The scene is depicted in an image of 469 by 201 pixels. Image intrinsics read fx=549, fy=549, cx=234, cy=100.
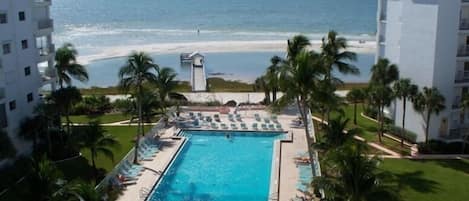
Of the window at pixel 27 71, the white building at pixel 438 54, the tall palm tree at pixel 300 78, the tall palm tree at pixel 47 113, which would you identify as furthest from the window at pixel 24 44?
the white building at pixel 438 54

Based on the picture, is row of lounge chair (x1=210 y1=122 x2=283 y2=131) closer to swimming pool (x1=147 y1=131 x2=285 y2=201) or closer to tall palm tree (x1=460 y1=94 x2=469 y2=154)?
swimming pool (x1=147 y1=131 x2=285 y2=201)

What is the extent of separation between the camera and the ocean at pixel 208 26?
79938 millimetres

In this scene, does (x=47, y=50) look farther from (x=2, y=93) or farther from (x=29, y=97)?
(x=2, y=93)

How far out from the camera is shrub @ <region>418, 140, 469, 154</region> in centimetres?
3575

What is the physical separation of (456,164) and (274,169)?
444 inches

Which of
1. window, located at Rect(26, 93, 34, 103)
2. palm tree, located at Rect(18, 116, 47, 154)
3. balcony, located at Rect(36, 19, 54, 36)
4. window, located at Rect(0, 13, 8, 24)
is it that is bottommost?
palm tree, located at Rect(18, 116, 47, 154)

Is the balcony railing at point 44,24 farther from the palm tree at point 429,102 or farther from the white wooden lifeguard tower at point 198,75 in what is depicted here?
the palm tree at point 429,102

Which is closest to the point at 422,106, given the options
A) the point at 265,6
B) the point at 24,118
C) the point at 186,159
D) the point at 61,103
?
the point at 186,159

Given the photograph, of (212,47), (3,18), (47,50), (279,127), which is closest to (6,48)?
(3,18)

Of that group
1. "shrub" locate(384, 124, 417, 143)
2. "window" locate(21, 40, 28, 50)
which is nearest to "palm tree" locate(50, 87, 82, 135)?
"window" locate(21, 40, 28, 50)

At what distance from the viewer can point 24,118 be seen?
34.5 m

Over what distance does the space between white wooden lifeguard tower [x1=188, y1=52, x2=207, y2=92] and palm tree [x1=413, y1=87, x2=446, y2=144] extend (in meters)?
28.5

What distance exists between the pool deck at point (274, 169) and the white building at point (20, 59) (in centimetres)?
854

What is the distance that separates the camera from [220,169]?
110 ft
